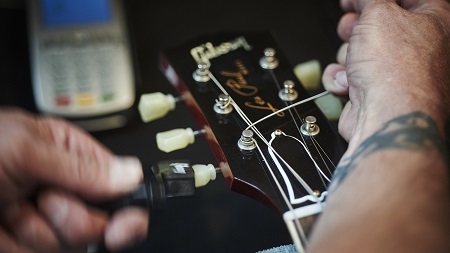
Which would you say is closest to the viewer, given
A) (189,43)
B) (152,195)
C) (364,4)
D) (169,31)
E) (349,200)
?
(349,200)

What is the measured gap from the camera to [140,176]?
23.5 inches

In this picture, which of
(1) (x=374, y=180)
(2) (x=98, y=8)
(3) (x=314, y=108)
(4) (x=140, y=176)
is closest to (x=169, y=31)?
(2) (x=98, y=8)

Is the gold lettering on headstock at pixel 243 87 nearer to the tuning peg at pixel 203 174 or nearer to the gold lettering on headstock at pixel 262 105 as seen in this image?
the gold lettering on headstock at pixel 262 105

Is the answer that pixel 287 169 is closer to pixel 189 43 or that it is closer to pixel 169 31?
pixel 189 43

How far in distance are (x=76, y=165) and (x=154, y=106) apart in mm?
236

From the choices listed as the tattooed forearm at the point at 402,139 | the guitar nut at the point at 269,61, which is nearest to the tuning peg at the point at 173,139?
the guitar nut at the point at 269,61

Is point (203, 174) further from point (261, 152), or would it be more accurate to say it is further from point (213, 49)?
point (213, 49)

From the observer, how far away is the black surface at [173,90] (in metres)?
0.78

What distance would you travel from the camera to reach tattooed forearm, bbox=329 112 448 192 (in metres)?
0.55

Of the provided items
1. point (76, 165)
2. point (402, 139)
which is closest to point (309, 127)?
point (402, 139)

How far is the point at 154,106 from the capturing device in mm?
787

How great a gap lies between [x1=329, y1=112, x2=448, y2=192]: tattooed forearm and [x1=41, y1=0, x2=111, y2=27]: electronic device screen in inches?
20.5

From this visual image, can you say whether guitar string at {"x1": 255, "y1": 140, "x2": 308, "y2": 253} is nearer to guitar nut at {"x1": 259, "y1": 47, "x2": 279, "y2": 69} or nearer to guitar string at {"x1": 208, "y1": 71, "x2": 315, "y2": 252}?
guitar string at {"x1": 208, "y1": 71, "x2": 315, "y2": 252}

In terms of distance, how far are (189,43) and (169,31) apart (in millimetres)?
224
